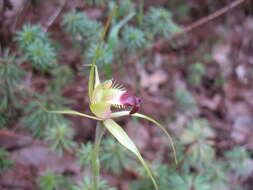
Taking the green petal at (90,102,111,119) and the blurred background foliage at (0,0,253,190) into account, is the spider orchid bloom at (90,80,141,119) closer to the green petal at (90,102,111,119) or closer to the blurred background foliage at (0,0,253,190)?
the green petal at (90,102,111,119)

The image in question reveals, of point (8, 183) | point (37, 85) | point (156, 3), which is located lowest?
point (8, 183)

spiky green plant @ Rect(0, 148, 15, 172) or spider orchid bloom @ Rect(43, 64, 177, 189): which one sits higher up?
spider orchid bloom @ Rect(43, 64, 177, 189)

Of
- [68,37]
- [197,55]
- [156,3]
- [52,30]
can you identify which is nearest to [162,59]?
[197,55]

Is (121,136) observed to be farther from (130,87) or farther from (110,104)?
(130,87)

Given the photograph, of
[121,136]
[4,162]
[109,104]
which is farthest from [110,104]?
[4,162]

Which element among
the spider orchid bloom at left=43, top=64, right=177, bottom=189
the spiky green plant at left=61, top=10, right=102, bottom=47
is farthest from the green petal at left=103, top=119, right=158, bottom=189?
the spiky green plant at left=61, top=10, right=102, bottom=47

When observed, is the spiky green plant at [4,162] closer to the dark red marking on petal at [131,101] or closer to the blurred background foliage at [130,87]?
the blurred background foliage at [130,87]

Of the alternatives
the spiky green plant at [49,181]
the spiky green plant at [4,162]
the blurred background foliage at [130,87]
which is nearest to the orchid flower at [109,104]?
the blurred background foliage at [130,87]

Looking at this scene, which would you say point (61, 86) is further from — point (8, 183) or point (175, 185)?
point (175, 185)
